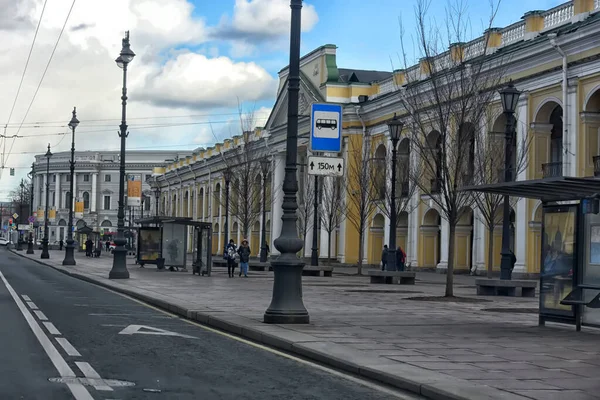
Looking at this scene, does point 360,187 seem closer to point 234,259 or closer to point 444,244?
point 444,244

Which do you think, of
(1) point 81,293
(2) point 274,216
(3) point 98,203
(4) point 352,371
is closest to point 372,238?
(2) point 274,216

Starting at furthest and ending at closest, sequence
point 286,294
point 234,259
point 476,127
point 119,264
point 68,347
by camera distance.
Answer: point 234,259
point 119,264
point 476,127
point 286,294
point 68,347

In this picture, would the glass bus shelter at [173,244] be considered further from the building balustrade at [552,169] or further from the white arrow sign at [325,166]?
the white arrow sign at [325,166]

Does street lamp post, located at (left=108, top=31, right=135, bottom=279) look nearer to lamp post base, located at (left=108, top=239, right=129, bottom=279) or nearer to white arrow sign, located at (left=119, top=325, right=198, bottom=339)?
lamp post base, located at (left=108, top=239, right=129, bottom=279)

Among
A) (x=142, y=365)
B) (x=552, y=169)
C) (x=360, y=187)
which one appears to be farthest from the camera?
(x=360, y=187)

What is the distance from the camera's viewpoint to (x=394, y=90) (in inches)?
2266

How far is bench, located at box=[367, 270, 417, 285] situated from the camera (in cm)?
3659

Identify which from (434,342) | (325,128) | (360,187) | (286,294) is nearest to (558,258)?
(434,342)

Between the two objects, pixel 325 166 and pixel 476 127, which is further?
pixel 476 127

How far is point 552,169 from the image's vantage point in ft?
142

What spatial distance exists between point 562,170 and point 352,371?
106 ft

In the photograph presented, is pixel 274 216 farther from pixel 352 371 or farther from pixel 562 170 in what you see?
pixel 352 371

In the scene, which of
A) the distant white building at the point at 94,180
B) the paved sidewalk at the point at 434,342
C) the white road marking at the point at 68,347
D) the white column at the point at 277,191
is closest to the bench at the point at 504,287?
the paved sidewalk at the point at 434,342

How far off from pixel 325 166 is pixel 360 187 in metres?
35.0
